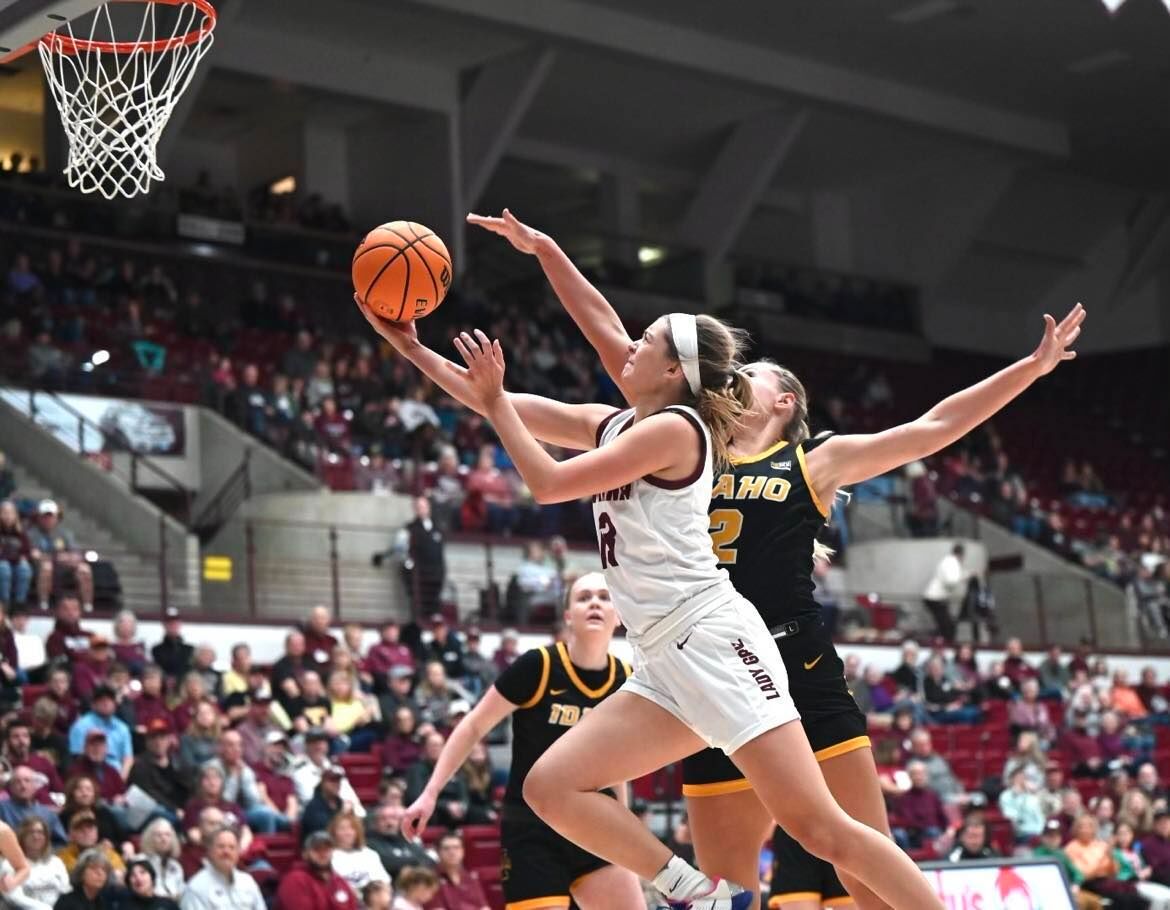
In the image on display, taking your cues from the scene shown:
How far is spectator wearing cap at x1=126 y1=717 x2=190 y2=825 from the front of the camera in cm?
1243

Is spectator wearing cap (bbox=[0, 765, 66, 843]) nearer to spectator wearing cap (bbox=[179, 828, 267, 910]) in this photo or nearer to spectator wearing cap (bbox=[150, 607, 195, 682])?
spectator wearing cap (bbox=[179, 828, 267, 910])

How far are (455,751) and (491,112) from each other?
2235cm

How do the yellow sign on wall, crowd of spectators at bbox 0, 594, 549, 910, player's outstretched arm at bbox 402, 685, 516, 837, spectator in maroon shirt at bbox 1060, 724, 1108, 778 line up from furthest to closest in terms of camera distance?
spectator in maroon shirt at bbox 1060, 724, 1108, 778 < the yellow sign on wall < crowd of spectators at bbox 0, 594, 549, 910 < player's outstretched arm at bbox 402, 685, 516, 837

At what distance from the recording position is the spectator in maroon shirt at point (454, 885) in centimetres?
1267

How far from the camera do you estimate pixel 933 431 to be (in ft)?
20.3

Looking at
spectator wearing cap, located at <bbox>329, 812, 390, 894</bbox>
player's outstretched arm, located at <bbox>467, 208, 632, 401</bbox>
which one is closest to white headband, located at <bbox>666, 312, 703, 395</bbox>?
player's outstretched arm, located at <bbox>467, 208, 632, 401</bbox>

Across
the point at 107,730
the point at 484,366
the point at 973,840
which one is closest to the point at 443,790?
the point at 107,730

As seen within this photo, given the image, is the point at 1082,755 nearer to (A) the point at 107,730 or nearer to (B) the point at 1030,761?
(B) the point at 1030,761

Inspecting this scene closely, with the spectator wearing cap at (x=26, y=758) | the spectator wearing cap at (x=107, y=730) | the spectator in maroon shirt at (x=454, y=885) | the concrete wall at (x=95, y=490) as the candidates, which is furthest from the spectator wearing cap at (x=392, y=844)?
the concrete wall at (x=95, y=490)

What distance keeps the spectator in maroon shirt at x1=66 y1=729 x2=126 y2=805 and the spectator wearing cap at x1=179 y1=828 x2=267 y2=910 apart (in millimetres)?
1317

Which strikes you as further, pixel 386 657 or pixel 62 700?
pixel 386 657

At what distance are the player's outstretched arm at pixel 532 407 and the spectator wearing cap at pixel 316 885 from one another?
20.6 ft

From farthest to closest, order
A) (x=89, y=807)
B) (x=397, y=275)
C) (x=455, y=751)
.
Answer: (x=89, y=807), (x=455, y=751), (x=397, y=275)

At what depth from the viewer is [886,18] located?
27906mm
